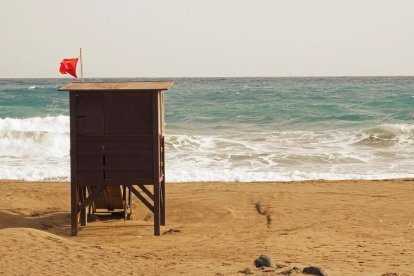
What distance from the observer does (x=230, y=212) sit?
1830 cm

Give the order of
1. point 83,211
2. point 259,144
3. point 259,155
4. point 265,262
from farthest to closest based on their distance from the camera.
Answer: point 259,144, point 259,155, point 83,211, point 265,262

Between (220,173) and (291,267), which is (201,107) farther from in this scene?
(291,267)

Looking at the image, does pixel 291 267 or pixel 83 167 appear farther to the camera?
pixel 83 167

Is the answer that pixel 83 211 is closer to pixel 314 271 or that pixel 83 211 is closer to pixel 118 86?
pixel 118 86

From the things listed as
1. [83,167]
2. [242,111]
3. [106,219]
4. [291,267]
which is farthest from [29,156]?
[242,111]

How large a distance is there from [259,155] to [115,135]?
14220 mm

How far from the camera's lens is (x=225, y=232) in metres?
16.0

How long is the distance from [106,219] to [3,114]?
119 feet

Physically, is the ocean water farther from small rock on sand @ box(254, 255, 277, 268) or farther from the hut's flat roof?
small rock on sand @ box(254, 255, 277, 268)

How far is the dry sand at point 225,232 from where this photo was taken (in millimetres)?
12281
